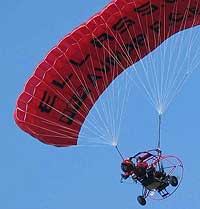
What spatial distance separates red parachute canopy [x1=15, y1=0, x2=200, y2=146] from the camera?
23266mm

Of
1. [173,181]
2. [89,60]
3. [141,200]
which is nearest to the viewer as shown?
[173,181]

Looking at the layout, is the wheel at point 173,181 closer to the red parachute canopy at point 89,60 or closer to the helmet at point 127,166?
the helmet at point 127,166

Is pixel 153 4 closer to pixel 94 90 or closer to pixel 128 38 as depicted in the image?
pixel 128 38

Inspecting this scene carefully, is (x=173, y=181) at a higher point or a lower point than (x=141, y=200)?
higher

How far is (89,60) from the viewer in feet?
79.3

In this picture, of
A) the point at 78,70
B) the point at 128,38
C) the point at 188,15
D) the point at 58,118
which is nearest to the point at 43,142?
the point at 58,118

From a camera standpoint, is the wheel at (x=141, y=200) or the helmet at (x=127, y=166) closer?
the helmet at (x=127, y=166)

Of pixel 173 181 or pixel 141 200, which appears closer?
pixel 173 181

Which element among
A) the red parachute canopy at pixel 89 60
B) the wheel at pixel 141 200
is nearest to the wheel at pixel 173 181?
the wheel at pixel 141 200

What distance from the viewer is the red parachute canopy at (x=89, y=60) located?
2327cm

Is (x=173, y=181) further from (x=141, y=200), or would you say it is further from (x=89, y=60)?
(x=89, y=60)

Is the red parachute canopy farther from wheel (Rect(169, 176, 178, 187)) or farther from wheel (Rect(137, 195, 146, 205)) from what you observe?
wheel (Rect(169, 176, 178, 187))

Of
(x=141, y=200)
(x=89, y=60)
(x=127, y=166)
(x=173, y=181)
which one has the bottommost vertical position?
(x=141, y=200)

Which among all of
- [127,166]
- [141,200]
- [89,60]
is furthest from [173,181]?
[89,60]
